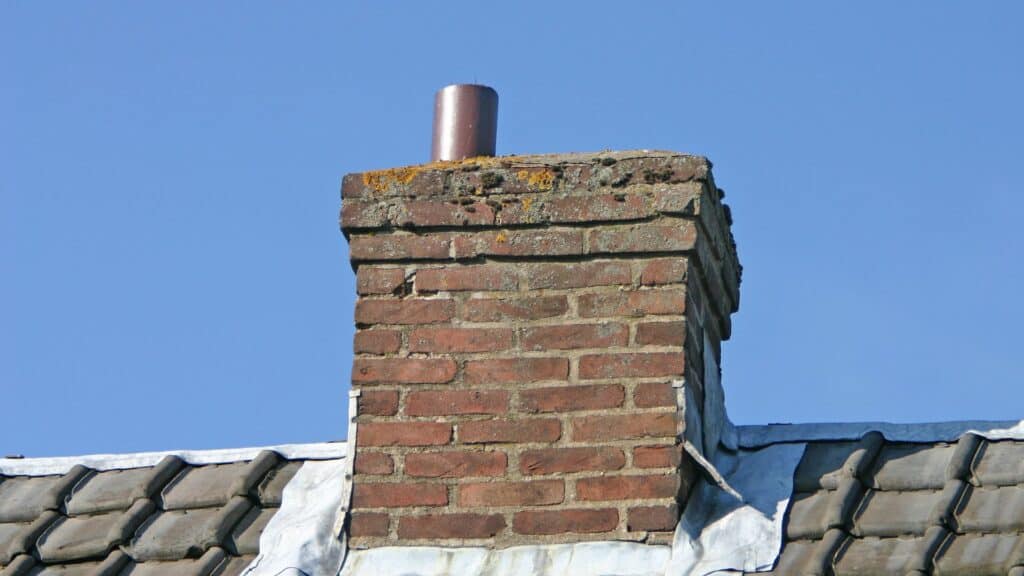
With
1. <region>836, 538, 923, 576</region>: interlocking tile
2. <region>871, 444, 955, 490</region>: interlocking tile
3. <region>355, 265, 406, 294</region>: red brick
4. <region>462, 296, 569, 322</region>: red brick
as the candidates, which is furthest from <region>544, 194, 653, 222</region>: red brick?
<region>836, 538, 923, 576</region>: interlocking tile

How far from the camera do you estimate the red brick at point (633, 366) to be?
4.79 m

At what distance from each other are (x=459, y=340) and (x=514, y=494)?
48 cm

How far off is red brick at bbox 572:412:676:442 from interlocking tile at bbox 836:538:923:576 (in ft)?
1.86

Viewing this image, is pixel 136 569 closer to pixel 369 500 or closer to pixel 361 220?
pixel 369 500

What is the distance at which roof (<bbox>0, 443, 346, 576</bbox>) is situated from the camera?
4.95 m

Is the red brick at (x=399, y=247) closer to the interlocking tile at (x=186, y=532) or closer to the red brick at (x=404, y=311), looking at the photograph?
the red brick at (x=404, y=311)

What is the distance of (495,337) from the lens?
4.92 m

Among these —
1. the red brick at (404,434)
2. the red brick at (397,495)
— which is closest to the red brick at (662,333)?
the red brick at (404,434)

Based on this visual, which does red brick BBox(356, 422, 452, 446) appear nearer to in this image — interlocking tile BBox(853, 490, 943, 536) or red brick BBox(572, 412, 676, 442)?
red brick BBox(572, 412, 676, 442)

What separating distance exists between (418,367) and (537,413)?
38 centimetres

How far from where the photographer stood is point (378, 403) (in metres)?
4.91

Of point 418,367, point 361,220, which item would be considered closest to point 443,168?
point 361,220

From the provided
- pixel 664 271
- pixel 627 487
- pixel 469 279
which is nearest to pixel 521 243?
pixel 469 279

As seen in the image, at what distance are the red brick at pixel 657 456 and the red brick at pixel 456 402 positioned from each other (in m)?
0.39
